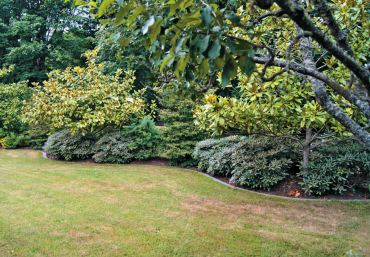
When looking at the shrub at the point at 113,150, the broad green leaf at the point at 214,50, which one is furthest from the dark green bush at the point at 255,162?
the broad green leaf at the point at 214,50

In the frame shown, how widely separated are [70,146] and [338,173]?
23.7ft

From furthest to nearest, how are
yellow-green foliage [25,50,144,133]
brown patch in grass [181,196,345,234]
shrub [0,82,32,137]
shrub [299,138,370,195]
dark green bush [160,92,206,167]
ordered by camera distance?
shrub [0,82,32,137]
yellow-green foliage [25,50,144,133]
dark green bush [160,92,206,167]
shrub [299,138,370,195]
brown patch in grass [181,196,345,234]

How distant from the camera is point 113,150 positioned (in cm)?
915

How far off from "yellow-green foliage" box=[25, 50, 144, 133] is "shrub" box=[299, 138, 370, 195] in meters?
5.24

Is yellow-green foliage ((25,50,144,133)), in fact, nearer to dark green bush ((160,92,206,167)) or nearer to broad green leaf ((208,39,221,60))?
dark green bush ((160,92,206,167))

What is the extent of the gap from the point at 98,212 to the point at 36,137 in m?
8.20

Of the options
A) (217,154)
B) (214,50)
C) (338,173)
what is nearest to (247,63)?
(214,50)

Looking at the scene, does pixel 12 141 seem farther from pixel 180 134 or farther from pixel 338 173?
pixel 338 173

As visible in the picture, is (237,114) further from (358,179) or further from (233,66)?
(233,66)

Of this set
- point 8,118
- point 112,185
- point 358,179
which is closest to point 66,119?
point 112,185

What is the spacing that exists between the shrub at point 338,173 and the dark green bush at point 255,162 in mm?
495

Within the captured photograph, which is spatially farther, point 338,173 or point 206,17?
point 338,173

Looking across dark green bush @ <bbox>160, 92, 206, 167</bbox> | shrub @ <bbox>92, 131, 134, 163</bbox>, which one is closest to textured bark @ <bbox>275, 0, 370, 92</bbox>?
dark green bush @ <bbox>160, 92, 206, 167</bbox>

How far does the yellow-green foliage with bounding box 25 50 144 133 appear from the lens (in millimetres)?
9078
